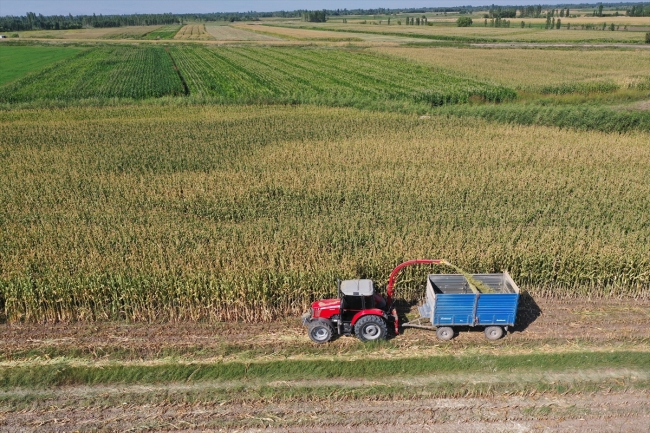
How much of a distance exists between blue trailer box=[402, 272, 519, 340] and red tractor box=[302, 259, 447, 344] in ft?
2.98

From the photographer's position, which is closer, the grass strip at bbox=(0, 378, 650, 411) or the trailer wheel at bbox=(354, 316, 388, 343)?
the grass strip at bbox=(0, 378, 650, 411)

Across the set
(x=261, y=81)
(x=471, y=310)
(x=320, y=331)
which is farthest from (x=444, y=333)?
(x=261, y=81)

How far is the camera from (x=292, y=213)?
1828 cm

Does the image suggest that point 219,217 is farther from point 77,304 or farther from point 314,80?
point 314,80

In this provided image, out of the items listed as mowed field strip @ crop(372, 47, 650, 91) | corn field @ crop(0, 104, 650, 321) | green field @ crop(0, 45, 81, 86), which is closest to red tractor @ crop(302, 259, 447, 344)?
corn field @ crop(0, 104, 650, 321)

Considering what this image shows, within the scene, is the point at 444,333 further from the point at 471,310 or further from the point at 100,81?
the point at 100,81

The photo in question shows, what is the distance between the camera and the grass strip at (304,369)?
10.6 m

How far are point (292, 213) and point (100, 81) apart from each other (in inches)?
1761

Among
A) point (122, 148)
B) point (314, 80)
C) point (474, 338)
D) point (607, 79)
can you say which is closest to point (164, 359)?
point (474, 338)

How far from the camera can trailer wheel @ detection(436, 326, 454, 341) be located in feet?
39.1

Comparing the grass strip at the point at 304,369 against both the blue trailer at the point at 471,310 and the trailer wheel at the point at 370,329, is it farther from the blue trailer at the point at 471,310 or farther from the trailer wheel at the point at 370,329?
the blue trailer at the point at 471,310

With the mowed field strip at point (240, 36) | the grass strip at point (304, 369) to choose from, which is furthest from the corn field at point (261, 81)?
the mowed field strip at point (240, 36)

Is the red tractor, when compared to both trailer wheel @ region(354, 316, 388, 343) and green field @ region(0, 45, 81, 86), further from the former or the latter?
green field @ region(0, 45, 81, 86)

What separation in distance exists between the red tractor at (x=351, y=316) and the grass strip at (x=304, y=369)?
2.56 ft
